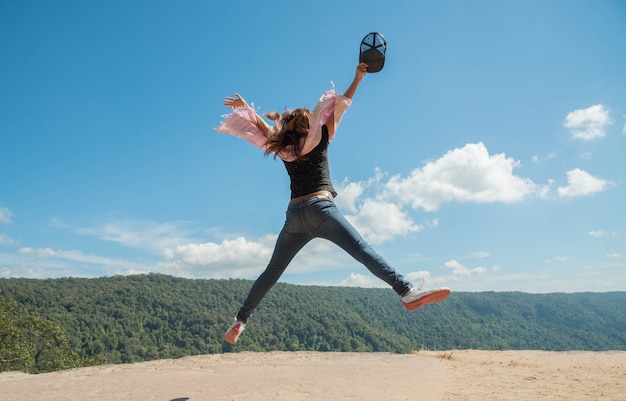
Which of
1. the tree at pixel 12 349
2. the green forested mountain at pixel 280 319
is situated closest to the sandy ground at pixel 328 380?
the tree at pixel 12 349

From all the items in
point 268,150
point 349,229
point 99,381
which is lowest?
point 99,381

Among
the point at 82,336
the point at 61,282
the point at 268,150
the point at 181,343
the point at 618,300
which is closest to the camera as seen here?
the point at 268,150

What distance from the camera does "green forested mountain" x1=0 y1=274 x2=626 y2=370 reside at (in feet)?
286

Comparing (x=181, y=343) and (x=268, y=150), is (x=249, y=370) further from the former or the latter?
(x=181, y=343)

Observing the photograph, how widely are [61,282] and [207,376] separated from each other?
128103 millimetres

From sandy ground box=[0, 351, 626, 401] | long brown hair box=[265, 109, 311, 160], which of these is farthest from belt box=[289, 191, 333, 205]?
sandy ground box=[0, 351, 626, 401]

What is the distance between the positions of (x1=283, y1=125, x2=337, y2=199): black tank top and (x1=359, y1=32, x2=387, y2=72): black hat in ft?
2.26

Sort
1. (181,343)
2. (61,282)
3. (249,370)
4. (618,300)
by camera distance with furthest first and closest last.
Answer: (618,300) < (61,282) < (181,343) < (249,370)

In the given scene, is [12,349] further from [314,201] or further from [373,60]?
[373,60]

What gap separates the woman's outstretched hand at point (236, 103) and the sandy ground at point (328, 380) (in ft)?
9.57

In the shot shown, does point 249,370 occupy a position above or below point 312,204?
below

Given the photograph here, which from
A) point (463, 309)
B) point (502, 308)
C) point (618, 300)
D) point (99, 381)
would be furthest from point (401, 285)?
point (618, 300)

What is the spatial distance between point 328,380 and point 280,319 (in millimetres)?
117107

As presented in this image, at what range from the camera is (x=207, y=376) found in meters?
5.32
